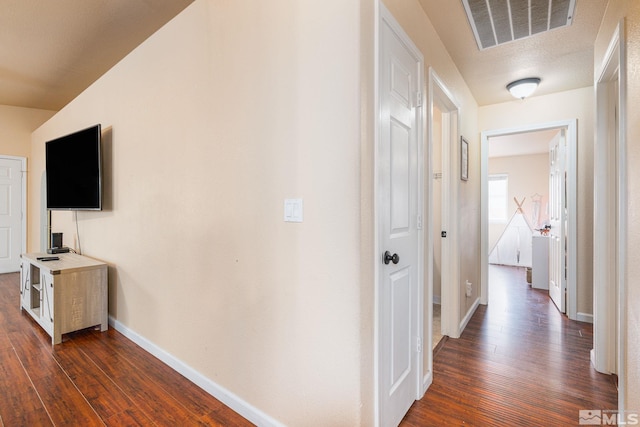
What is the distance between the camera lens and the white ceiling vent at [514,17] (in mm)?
1884

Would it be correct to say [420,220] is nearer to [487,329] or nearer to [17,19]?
[487,329]

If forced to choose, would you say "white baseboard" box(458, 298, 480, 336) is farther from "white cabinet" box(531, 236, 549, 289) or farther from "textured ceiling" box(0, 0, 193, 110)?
"textured ceiling" box(0, 0, 193, 110)

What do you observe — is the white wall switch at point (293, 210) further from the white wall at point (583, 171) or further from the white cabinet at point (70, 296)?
the white wall at point (583, 171)

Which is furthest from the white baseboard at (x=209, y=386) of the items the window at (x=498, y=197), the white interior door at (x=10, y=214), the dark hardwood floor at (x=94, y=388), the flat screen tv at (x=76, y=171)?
the window at (x=498, y=197)

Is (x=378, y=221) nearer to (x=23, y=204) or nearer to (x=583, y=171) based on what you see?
(x=583, y=171)

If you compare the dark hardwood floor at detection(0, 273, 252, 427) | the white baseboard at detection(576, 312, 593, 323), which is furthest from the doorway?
the dark hardwood floor at detection(0, 273, 252, 427)

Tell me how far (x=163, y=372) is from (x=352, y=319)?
1.65 m

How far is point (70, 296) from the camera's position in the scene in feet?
8.67

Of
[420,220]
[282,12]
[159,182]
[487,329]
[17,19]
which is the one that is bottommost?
[487,329]

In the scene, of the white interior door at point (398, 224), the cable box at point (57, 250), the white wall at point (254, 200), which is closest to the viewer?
the white wall at point (254, 200)

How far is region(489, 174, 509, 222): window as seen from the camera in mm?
7051

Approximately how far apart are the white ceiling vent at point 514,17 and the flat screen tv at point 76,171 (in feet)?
10.9

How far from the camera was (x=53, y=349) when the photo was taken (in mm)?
2467

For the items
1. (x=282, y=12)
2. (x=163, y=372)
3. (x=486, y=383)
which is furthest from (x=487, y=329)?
(x=282, y=12)
